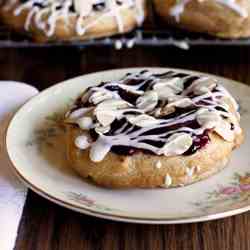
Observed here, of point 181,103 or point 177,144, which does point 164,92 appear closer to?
point 181,103

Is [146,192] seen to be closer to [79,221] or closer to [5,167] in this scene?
[79,221]

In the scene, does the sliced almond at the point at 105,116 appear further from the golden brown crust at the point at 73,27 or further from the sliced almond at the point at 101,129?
the golden brown crust at the point at 73,27

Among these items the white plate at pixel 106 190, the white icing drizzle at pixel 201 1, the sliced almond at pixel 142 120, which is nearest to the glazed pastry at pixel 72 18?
the white icing drizzle at pixel 201 1

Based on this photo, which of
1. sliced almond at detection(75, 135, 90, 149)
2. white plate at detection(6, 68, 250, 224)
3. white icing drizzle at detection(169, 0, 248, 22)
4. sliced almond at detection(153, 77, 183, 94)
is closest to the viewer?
white plate at detection(6, 68, 250, 224)

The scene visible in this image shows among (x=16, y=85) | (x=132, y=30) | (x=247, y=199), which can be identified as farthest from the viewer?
(x=132, y=30)

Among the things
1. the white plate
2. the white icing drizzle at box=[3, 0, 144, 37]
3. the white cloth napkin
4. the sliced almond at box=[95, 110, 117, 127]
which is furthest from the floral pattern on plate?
the white icing drizzle at box=[3, 0, 144, 37]

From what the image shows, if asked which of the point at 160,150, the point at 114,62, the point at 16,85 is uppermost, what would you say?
the point at 160,150

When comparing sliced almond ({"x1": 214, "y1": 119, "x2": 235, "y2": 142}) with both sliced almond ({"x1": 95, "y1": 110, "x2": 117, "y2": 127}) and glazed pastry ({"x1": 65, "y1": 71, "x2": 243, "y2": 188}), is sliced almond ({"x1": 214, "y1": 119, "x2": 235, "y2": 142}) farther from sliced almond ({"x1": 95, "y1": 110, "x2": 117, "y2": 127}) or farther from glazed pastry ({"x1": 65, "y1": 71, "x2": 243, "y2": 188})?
sliced almond ({"x1": 95, "y1": 110, "x2": 117, "y2": 127})

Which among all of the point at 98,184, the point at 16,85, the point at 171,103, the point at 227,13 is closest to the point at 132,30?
the point at 227,13
